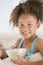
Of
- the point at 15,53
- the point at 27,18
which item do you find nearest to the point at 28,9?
the point at 27,18

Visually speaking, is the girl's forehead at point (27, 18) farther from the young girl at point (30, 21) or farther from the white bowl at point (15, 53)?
the white bowl at point (15, 53)

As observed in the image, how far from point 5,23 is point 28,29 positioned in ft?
0.39

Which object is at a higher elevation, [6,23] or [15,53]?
[6,23]

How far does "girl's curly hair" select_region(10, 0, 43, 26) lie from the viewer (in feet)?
2.37

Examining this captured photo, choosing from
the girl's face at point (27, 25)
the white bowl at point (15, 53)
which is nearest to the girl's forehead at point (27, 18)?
the girl's face at point (27, 25)

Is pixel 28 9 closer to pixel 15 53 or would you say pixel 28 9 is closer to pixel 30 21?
pixel 30 21

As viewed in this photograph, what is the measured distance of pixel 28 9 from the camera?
28.3 inches

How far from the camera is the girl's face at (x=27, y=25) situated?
72 centimetres

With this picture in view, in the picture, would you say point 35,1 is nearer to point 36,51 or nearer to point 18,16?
point 18,16

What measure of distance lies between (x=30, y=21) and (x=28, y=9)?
1.9 inches

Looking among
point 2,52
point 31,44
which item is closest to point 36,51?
point 31,44

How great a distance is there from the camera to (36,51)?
0.72 meters

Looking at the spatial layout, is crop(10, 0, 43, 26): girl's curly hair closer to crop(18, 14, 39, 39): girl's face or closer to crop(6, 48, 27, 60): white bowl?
crop(18, 14, 39, 39): girl's face

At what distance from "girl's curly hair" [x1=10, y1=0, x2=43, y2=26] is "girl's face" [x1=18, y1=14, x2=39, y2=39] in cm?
2
